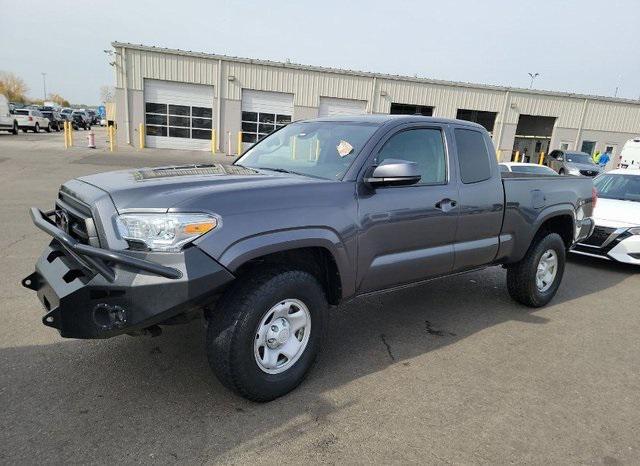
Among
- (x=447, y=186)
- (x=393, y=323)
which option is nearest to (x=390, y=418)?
(x=393, y=323)

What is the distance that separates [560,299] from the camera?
5.72m

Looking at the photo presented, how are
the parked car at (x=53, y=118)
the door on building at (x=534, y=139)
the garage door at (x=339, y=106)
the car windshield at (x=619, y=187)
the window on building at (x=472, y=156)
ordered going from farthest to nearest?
the parked car at (x=53, y=118)
the door on building at (x=534, y=139)
the garage door at (x=339, y=106)
the car windshield at (x=619, y=187)
the window on building at (x=472, y=156)

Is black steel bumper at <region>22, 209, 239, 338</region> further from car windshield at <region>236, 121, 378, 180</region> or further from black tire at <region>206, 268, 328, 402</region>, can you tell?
car windshield at <region>236, 121, 378, 180</region>

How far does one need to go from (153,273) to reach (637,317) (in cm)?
522

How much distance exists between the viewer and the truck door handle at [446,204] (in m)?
3.97

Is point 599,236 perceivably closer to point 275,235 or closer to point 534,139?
point 275,235

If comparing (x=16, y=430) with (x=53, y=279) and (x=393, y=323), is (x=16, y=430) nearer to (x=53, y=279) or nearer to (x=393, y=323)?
(x=53, y=279)

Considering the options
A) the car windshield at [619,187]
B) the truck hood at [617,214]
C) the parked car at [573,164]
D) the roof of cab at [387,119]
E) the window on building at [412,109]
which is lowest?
the parked car at [573,164]

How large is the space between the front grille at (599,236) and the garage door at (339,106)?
22231 millimetres

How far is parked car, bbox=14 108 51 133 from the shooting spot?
32.2 meters

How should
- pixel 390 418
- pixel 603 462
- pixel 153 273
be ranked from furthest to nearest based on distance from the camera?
pixel 390 418
pixel 603 462
pixel 153 273

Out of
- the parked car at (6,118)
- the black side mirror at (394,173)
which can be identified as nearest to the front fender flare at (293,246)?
the black side mirror at (394,173)

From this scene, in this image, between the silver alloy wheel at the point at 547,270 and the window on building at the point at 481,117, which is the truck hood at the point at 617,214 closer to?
the silver alloy wheel at the point at 547,270

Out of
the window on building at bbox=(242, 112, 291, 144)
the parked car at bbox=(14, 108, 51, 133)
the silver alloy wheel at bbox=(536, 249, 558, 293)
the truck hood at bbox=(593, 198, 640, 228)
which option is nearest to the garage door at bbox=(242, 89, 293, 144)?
the window on building at bbox=(242, 112, 291, 144)
